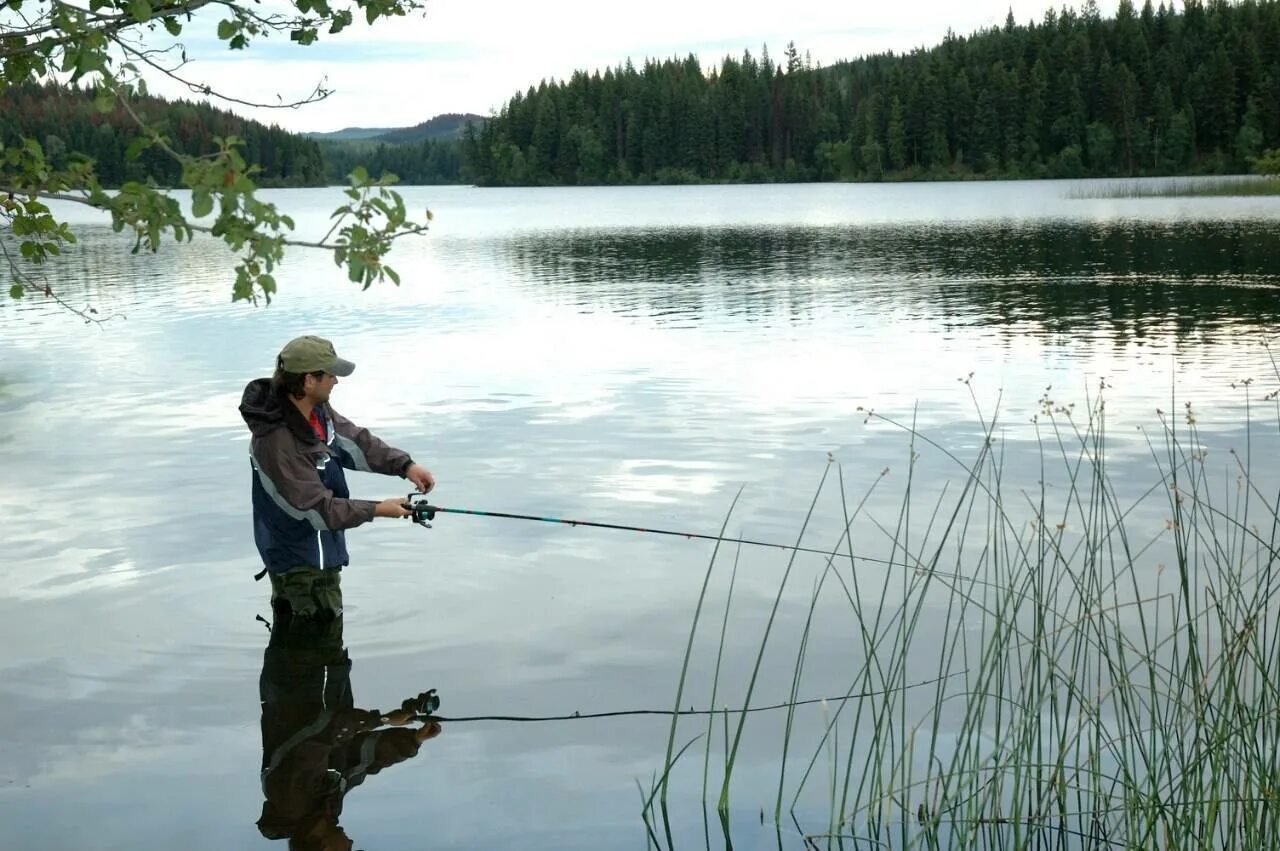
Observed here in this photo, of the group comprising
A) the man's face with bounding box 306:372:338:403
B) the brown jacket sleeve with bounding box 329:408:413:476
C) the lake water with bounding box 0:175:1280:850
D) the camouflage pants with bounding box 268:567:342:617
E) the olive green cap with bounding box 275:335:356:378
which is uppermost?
the olive green cap with bounding box 275:335:356:378

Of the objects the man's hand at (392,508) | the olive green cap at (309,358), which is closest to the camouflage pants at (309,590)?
the man's hand at (392,508)

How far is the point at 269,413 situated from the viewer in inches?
287

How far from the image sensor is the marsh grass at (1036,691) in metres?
4.80

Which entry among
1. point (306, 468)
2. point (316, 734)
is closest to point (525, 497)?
point (306, 468)

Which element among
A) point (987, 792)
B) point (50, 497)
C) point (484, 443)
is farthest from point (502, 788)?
point (484, 443)

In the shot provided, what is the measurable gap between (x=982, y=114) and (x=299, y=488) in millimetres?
A: 150023

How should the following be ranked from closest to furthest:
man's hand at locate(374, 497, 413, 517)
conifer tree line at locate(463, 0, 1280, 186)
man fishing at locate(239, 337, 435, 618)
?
→ man's hand at locate(374, 497, 413, 517), man fishing at locate(239, 337, 435, 618), conifer tree line at locate(463, 0, 1280, 186)

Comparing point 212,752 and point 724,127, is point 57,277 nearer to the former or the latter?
point 212,752

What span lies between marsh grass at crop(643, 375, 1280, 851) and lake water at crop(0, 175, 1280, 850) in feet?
0.73

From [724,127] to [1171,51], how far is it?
176ft

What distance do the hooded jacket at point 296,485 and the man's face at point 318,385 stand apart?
0.37 feet

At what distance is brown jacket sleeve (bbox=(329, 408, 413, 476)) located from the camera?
791 cm

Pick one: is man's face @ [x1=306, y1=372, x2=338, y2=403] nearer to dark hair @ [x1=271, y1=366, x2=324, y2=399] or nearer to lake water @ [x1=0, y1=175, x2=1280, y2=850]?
dark hair @ [x1=271, y1=366, x2=324, y2=399]

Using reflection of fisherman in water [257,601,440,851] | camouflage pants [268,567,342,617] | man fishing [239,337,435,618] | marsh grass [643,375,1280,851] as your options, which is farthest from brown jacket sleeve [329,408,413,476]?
marsh grass [643,375,1280,851]
